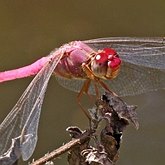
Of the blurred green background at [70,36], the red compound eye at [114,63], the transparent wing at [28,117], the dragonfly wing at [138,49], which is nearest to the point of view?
the transparent wing at [28,117]

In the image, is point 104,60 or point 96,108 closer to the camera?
point 96,108

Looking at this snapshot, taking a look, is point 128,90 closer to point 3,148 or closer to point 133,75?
point 133,75

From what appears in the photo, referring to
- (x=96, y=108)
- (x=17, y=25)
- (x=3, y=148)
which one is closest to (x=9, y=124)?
(x=3, y=148)

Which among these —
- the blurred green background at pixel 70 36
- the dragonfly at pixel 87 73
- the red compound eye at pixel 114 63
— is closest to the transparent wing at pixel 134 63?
the dragonfly at pixel 87 73

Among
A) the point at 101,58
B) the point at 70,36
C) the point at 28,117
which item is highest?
the point at 101,58

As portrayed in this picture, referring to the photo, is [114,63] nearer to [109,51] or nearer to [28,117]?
[109,51]

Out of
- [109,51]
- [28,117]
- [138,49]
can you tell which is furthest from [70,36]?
[28,117]

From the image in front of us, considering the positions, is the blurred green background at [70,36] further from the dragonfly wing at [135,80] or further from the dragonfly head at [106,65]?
the dragonfly head at [106,65]
